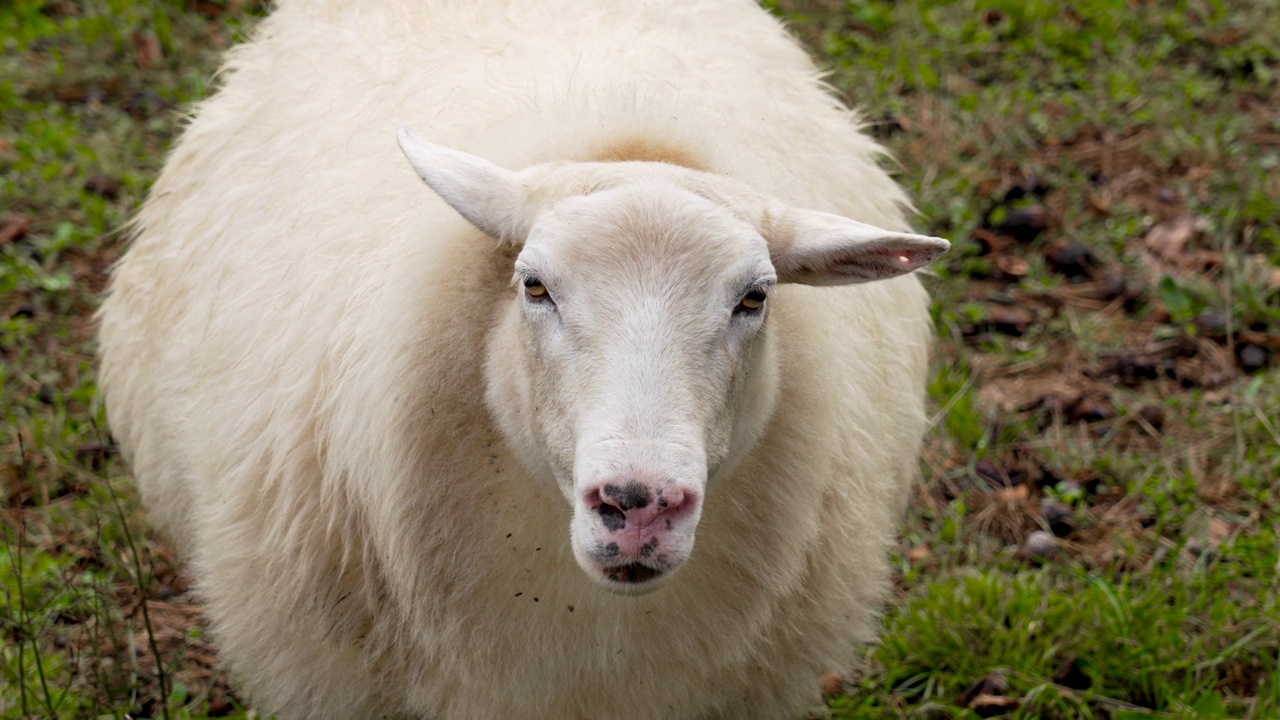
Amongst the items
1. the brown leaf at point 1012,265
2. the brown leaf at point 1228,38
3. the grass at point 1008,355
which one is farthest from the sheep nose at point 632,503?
the brown leaf at point 1228,38

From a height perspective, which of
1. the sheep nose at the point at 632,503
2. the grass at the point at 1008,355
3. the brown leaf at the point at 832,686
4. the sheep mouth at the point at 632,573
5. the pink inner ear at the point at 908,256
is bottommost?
the brown leaf at the point at 832,686

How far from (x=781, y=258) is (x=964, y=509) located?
1919 millimetres

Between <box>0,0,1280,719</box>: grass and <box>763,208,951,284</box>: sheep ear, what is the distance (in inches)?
50.1

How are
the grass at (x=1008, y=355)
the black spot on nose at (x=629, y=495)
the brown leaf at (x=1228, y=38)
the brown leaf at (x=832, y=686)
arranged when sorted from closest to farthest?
the black spot on nose at (x=629, y=495) < the grass at (x=1008, y=355) < the brown leaf at (x=832, y=686) < the brown leaf at (x=1228, y=38)

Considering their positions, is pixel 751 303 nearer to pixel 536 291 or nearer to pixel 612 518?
pixel 536 291

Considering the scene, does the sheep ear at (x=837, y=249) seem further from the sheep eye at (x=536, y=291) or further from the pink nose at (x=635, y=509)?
the pink nose at (x=635, y=509)

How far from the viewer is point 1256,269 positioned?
4.84 m

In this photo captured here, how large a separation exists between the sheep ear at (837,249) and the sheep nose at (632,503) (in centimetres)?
56

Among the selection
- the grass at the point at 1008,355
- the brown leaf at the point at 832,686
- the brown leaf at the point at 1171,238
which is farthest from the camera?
the brown leaf at the point at 1171,238

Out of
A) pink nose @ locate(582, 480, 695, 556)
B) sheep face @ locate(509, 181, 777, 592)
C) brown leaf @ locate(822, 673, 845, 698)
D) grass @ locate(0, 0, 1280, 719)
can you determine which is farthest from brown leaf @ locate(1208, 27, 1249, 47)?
pink nose @ locate(582, 480, 695, 556)

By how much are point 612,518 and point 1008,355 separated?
2.97 m

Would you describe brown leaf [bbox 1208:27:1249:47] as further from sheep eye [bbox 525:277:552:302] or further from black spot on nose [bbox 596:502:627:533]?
black spot on nose [bbox 596:502:627:533]

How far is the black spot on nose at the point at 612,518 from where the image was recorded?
2.07 metres

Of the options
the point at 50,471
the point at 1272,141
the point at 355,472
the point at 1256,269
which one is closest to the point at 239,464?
the point at 355,472
